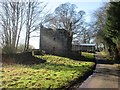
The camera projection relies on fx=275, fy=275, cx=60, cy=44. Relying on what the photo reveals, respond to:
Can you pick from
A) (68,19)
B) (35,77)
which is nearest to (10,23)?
(35,77)

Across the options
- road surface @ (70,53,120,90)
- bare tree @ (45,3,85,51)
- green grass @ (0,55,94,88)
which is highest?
bare tree @ (45,3,85,51)

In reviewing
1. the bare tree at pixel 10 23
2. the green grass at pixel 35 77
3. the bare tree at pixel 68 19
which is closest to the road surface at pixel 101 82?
the green grass at pixel 35 77

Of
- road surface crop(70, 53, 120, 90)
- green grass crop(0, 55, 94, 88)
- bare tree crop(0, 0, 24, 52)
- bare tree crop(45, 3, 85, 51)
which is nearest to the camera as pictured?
green grass crop(0, 55, 94, 88)

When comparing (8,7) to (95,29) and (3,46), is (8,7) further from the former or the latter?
(95,29)

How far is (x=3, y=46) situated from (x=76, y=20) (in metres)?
44.7

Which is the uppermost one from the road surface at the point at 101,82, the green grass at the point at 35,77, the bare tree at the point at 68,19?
the bare tree at the point at 68,19

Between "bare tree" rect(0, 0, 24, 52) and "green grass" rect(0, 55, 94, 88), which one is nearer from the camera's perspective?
"green grass" rect(0, 55, 94, 88)

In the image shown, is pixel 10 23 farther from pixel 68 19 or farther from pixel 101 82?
pixel 68 19

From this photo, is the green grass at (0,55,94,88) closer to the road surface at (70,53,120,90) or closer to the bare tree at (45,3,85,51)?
the road surface at (70,53,120,90)

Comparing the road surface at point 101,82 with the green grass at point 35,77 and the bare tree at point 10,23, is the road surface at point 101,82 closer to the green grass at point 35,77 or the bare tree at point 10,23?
the green grass at point 35,77

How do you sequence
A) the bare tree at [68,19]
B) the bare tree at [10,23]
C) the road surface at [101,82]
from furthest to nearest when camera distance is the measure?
the bare tree at [68,19] < the bare tree at [10,23] < the road surface at [101,82]

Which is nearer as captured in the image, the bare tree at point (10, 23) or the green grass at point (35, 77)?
the green grass at point (35, 77)

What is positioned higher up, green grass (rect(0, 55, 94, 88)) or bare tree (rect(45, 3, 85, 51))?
bare tree (rect(45, 3, 85, 51))

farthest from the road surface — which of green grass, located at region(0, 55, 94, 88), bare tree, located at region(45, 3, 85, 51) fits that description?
bare tree, located at region(45, 3, 85, 51)
